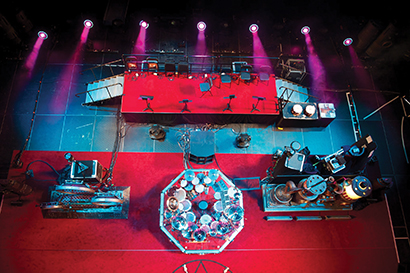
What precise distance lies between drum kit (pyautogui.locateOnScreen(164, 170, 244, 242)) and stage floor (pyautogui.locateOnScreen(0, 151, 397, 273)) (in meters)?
0.91

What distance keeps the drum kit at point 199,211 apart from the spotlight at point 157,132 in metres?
1.78

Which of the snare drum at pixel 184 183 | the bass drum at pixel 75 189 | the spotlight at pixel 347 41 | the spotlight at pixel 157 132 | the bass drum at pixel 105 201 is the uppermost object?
the spotlight at pixel 347 41

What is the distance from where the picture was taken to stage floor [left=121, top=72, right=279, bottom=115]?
28.3ft

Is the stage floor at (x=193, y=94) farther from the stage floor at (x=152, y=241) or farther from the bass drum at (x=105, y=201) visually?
the bass drum at (x=105, y=201)

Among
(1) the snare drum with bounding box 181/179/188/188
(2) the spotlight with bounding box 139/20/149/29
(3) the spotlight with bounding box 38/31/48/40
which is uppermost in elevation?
(2) the spotlight with bounding box 139/20/149/29

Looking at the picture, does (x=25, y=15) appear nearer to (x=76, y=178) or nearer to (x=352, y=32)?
(x=76, y=178)

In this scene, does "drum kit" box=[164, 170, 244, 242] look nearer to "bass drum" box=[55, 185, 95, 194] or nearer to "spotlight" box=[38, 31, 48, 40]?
"bass drum" box=[55, 185, 95, 194]

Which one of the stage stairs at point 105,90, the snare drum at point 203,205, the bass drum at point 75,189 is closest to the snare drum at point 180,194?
the snare drum at point 203,205

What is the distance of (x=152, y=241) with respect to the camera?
25.3ft

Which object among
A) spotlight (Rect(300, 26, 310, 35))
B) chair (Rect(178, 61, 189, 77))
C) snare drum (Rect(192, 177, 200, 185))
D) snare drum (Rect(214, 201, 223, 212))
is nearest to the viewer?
snare drum (Rect(214, 201, 223, 212))

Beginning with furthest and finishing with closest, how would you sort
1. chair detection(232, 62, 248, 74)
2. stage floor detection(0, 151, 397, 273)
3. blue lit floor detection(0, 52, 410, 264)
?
chair detection(232, 62, 248, 74)
blue lit floor detection(0, 52, 410, 264)
stage floor detection(0, 151, 397, 273)

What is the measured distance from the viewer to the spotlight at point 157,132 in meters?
8.66

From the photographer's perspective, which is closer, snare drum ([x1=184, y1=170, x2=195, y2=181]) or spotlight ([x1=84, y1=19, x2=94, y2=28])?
snare drum ([x1=184, y1=170, x2=195, y2=181])

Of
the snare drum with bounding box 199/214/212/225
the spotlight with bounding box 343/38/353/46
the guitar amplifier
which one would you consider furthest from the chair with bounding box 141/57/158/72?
the spotlight with bounding box 343/38/353/46
